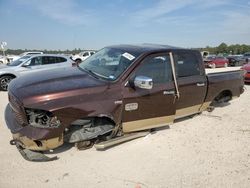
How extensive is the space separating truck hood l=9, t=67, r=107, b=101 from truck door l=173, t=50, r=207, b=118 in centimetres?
171

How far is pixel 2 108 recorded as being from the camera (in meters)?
6.49

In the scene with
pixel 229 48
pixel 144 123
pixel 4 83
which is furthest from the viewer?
pixel 229 48

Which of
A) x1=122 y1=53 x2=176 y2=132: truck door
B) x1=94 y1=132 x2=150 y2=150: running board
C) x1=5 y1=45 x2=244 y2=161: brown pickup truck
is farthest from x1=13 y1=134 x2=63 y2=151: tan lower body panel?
x1=122 y1=53 x2=176 y2=132: truck door

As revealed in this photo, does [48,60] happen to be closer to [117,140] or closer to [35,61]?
[35,61]

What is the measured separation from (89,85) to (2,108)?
13.1 feet

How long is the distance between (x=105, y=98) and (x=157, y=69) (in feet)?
4.10

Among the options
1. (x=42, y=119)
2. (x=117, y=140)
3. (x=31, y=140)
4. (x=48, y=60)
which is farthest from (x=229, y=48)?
(x=31, y=140)

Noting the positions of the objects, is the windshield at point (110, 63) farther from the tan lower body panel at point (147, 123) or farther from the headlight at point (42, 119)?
the headlight at point (42, 119)

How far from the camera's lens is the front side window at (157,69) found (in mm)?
4199

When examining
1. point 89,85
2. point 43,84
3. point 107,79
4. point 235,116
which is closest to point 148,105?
point 107,79

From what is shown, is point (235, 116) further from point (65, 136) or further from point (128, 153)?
point (65, 136)

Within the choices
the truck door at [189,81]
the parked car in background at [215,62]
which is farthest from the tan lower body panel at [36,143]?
the parked car in background at [215,62]

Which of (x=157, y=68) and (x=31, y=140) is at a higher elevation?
(x=157, y=68)

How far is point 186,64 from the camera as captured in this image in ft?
16.0
